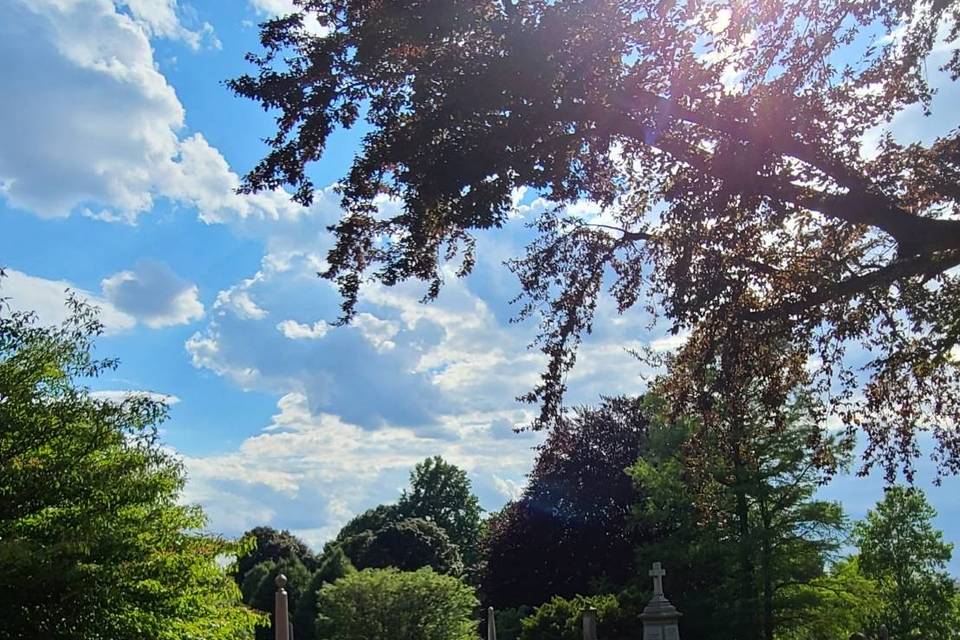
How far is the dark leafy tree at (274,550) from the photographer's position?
6731 centimetres

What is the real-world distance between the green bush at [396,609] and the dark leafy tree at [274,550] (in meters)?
33.9

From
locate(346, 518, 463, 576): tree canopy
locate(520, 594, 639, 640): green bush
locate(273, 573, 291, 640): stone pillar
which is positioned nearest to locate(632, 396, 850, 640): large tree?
locate(520, 594, 639, 640): green bush

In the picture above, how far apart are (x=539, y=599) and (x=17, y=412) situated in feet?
89.0

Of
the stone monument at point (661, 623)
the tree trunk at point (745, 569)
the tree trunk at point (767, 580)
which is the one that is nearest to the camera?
the stone monument at point (661, 623)

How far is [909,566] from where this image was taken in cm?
3228

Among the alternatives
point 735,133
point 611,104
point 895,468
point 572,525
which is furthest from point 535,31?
point 572,525

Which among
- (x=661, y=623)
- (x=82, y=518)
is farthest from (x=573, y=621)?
(x=82, y=518)

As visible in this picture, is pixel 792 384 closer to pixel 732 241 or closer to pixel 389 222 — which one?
pixel 732 241

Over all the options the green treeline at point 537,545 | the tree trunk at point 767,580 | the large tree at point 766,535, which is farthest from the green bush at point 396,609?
the tree trunk at point 767,580

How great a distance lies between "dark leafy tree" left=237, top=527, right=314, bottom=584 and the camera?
67.3 meters

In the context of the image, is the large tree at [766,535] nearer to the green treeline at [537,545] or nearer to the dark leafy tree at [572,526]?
the green treeline at [537,545]

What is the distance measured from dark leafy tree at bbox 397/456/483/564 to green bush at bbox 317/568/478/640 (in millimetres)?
42586

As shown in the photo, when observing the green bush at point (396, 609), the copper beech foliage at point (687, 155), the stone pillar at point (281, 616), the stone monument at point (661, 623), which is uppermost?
the copper beech foliage at point (687, 155)

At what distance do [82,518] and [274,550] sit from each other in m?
61.6
